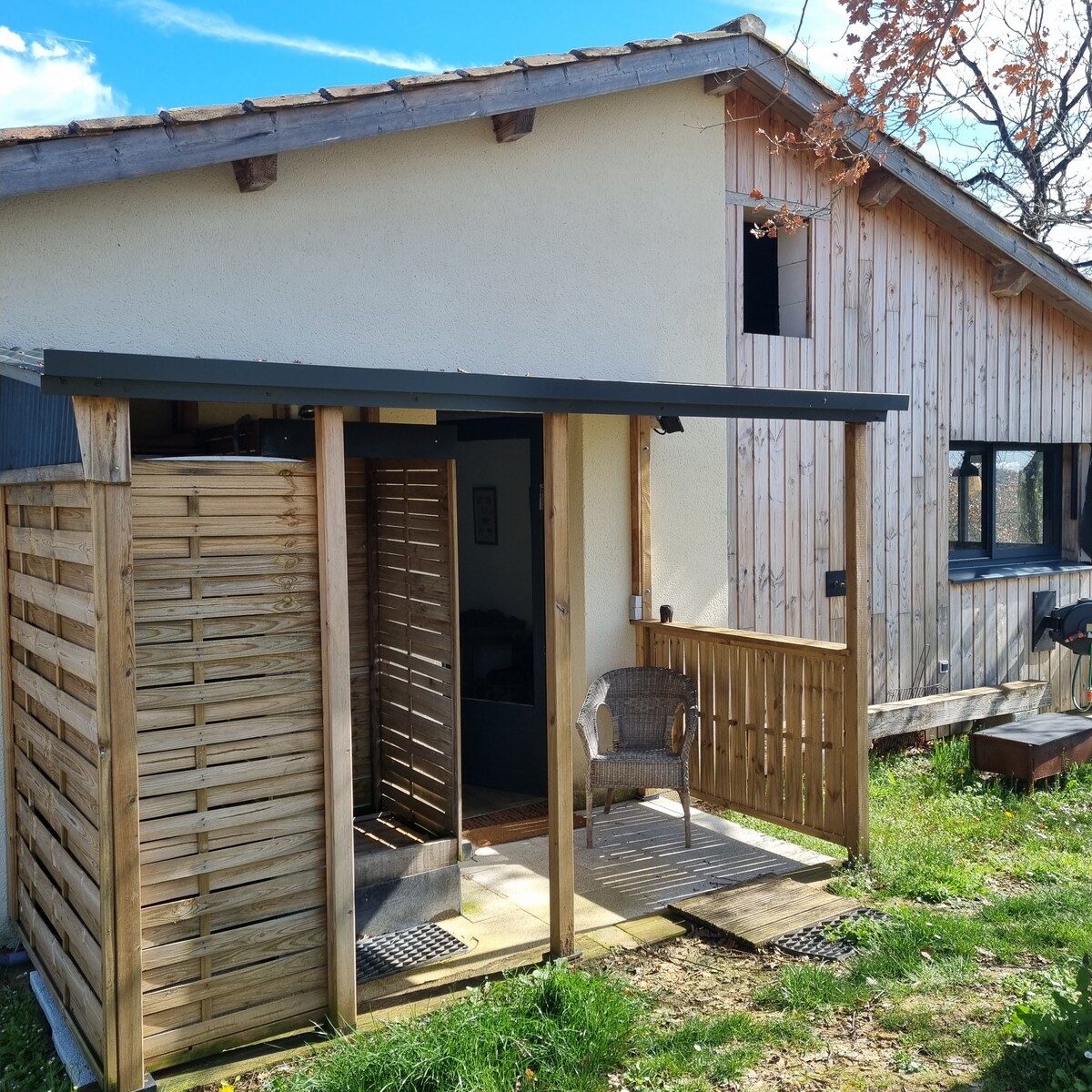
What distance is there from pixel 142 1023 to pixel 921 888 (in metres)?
3.54

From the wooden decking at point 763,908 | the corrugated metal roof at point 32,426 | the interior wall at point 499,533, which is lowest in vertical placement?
the wooden decking at point 763,908

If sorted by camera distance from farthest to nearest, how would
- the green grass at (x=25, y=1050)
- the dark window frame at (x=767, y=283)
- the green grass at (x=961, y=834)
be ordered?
1. the dark window frame at (x=767, y=283)
2. the green grass at (x=961, y=834)
3. the green grass at (x=25, y=1050)

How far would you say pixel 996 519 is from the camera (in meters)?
8.91

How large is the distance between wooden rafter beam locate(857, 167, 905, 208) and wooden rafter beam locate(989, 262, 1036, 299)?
1.32 m

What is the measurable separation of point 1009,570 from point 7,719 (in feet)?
24.5

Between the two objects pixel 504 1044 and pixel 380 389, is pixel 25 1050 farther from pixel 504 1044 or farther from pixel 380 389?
pixel 380 389

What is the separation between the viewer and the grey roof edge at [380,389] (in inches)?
126

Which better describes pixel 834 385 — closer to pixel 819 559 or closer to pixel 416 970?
pixel 819 559

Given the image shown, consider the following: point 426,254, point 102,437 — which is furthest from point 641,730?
point 102,437

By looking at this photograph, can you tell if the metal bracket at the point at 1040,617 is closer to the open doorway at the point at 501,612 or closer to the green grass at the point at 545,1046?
the open doorway at the point at 501,612

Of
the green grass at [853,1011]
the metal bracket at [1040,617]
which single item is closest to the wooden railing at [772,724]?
the green grass at [853,1011]

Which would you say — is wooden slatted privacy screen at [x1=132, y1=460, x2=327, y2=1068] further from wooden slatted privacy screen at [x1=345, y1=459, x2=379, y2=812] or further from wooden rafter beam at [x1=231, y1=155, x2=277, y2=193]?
wooden rafter beam at [x1=231, y1=155, x2=277, y2=193]

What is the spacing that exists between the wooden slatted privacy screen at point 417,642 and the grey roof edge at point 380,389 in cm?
85

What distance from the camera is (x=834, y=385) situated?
7.47 meters
